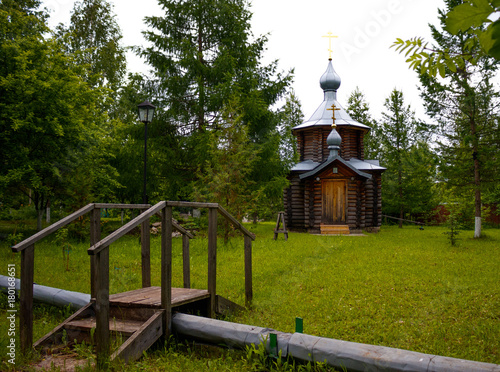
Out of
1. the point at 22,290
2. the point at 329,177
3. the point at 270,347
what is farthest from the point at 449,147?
the point at 22,290

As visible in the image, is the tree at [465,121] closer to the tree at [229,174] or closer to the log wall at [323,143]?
the log wall at [323,143]

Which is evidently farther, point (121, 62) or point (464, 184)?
point (121, 62)

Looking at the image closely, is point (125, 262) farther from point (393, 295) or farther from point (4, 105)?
point (4, 105)

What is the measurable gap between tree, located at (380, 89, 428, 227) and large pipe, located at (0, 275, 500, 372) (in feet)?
77.6

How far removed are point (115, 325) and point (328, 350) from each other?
2266mm

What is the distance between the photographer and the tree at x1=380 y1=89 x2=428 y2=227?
25516 mm

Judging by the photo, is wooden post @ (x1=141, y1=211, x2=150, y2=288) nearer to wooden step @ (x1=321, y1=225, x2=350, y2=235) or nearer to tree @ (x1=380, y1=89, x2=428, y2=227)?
wooden step @ (x1=321, y1=225, x2=350, y2=235)

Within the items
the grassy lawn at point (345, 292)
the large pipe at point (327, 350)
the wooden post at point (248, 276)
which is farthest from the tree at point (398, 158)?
the large pipe at point (327, 350)

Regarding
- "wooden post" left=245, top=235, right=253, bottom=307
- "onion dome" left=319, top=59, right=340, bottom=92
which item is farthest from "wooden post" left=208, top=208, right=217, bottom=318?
"onion dome" left=319, top=59, right=340, bottom=92

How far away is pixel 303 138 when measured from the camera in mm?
22391

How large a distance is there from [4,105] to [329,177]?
13.7m

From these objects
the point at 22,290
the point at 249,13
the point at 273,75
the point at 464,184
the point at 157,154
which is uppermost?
the point at 249,13

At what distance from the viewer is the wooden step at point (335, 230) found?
61.0 ft

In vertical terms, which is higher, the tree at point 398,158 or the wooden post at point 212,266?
the tree at point 398,158
